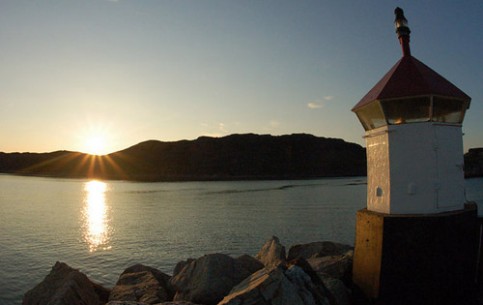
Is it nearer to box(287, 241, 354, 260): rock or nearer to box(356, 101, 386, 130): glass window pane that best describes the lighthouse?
box(356, 101, 386, 130): glass window pane

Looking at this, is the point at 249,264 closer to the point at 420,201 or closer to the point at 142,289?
the point at 142,289

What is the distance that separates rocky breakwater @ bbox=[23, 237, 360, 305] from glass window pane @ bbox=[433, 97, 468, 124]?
346 cm

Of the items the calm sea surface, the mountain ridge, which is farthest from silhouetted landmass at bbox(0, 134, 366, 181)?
the calm sea surface

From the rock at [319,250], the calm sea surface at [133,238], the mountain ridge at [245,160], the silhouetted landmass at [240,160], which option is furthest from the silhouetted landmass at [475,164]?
the rock at [319,250]

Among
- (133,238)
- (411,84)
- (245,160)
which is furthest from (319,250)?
(245,160)

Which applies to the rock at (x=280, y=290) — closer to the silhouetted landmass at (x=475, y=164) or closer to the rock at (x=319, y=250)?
the rock at (x=319, y=250)

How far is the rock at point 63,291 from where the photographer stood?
832cm

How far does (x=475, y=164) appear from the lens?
14375cm

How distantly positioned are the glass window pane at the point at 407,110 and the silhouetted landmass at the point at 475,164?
157039 millimetres

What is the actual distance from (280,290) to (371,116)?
3610mm

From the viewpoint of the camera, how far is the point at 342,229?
26.4m

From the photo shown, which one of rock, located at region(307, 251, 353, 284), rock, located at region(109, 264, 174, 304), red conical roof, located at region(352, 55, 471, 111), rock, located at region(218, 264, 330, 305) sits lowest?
rock, located at region(109, 264, 174, 304)

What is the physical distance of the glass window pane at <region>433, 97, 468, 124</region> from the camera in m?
6.64

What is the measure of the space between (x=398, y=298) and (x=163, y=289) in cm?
518
